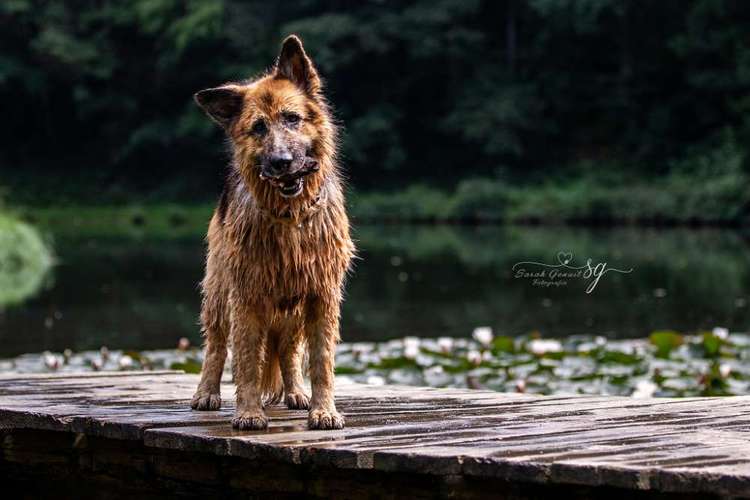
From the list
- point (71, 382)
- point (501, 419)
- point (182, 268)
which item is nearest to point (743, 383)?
point (501, 419)

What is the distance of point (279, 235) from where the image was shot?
15.7 ft

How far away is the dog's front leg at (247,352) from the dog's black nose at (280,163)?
2.00 ft

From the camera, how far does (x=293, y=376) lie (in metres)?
5.50

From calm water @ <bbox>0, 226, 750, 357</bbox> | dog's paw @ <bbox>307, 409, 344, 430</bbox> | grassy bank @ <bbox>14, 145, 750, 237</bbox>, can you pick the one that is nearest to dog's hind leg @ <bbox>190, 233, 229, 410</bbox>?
dog's paw @ <bbox>307, 409, 344, 430</bbox>

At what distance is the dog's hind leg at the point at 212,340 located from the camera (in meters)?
5.46

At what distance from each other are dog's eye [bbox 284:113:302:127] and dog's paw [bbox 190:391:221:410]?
1461mm

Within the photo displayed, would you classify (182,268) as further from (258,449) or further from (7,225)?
(258,449)

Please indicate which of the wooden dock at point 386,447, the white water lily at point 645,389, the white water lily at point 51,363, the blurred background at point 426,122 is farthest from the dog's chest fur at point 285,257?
the blurred background at point 426,122

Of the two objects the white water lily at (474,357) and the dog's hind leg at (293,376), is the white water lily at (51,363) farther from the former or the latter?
the dog's hind leg at (293,376)

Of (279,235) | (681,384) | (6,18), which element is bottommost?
(681,384)

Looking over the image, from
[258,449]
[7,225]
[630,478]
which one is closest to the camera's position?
[630,478]

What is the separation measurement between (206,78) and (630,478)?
45282 millimetres

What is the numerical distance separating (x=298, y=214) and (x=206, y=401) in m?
1.17

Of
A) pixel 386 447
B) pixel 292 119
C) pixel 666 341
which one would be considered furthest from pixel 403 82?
pixel 386 447
